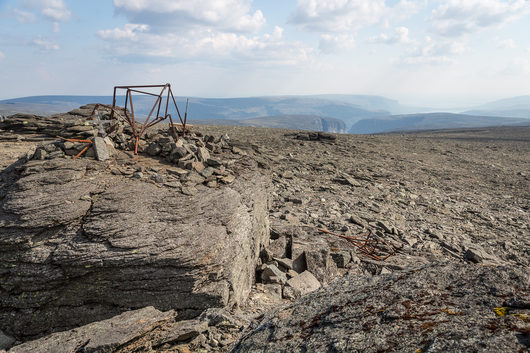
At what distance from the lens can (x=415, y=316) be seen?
218 cm

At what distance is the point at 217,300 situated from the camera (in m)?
4.36

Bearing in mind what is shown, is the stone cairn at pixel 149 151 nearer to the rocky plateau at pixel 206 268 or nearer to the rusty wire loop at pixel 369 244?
the rocky plateau at pixel 206 268

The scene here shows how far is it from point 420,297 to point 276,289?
3441mm

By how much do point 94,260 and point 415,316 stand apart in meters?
3.84

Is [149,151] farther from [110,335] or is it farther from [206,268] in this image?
[110,335]

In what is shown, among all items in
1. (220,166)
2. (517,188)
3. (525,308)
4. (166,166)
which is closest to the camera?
(525,308)

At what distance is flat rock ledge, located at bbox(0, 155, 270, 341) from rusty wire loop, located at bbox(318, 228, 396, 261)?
4391mm

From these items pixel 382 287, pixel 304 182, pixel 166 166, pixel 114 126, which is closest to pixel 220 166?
pixel 166 166

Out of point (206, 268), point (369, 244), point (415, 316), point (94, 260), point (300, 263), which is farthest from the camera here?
point (369, 244)

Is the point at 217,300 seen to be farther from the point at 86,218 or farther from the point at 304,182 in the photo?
the point at 304,182

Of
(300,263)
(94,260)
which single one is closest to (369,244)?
(300,263)

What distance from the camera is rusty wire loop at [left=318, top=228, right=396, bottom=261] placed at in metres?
→ 7.78

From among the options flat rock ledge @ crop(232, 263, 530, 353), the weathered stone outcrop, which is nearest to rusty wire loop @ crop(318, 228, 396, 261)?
flat rock ledge @ crop(232, 263, 530, 353)

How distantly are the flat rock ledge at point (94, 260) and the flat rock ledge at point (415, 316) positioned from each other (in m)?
1.53
